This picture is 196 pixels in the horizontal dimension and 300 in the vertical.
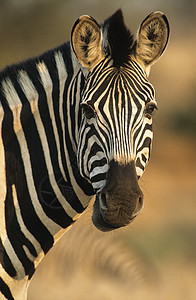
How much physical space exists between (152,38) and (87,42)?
56 cm

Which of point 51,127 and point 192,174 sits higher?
point 51,127

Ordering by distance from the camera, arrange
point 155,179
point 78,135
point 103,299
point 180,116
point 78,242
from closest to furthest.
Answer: point 78,135 < point 78,242 < point 103,299 < point 155,179 < point 180,116

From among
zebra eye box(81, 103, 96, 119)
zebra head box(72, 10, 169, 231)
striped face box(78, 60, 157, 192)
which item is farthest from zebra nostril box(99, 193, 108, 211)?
zebra eye box(81, 103, 96, 119)

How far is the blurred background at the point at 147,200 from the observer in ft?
34.8

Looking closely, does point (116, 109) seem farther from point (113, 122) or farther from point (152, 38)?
point (152, 38)

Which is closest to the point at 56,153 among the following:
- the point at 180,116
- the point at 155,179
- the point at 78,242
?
the point at 78,242

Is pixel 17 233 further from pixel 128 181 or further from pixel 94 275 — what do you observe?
pixel 94 275

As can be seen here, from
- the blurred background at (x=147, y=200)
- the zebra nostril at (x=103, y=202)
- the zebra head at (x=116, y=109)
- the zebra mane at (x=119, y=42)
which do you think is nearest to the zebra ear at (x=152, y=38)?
the zebra head at (x=116, y=109)

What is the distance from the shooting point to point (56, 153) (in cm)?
402

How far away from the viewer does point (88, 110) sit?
365 centimetres

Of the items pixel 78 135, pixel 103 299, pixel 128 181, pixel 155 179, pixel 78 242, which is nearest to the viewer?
pixel 128 181

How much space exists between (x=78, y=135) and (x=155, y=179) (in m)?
15.0

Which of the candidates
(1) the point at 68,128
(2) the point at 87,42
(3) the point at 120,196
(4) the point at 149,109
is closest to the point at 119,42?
(2) the point at 87,42

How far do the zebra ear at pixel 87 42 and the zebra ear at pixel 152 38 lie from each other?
332 mm
